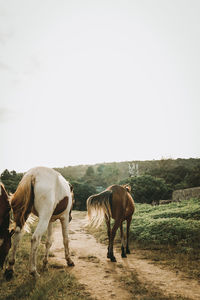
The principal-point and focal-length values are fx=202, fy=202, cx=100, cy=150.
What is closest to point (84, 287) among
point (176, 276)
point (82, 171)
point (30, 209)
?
point (30, 209)

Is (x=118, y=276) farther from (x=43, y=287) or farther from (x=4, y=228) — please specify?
(x=4, y=228)

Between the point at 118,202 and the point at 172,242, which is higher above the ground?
the point at 118,202

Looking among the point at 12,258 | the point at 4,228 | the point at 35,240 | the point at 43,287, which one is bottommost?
the point at 43,287

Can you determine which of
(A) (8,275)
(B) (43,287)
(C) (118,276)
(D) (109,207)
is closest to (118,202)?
(D) (109,207)

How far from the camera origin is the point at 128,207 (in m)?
6.04

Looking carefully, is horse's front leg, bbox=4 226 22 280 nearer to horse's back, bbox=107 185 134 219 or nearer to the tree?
horse's back, bbox=107 185 134 219

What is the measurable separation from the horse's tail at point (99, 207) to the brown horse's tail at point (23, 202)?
6.82 ft

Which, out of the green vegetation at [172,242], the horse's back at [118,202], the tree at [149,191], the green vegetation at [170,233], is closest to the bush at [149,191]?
the tree at [149,191]

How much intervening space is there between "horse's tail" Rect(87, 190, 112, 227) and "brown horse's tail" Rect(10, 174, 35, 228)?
81.8 inches

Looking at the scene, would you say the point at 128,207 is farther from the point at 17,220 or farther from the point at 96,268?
the point at 17,220

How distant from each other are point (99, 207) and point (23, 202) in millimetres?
2277

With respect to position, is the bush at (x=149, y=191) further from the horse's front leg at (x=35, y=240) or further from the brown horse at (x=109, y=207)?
the horse's front leg at (x=35, y=240)

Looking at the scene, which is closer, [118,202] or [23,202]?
[23,202]

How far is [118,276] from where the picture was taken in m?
4.08
